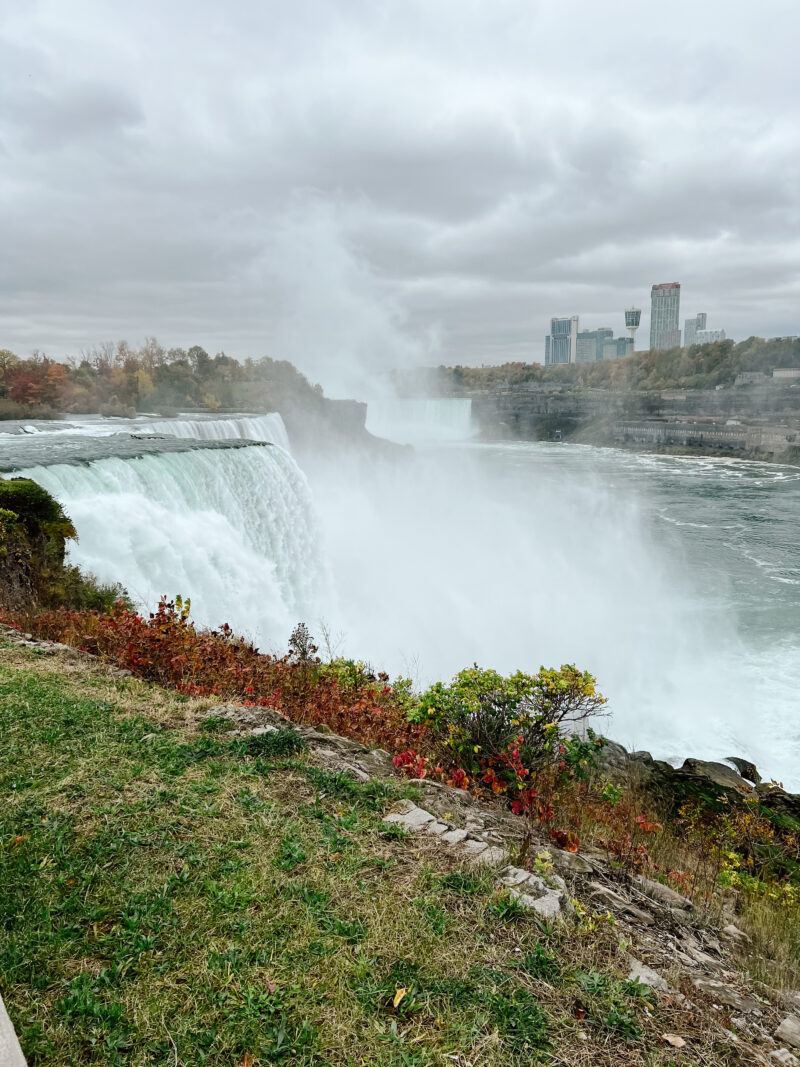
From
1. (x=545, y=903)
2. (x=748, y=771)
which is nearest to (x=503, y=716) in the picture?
(x=545, y=903)

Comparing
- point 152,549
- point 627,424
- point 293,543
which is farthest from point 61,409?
point 627,424

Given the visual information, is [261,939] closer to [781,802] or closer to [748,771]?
[781,802]

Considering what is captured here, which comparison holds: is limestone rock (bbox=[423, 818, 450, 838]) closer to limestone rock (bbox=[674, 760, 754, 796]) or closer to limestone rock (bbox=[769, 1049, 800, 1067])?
limestone rock (bbox=[769, 1049, 800, 1067])

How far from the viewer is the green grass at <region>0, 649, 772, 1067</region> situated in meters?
Result: 2.33

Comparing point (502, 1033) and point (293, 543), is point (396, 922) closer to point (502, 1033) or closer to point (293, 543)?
point (502, 1033)

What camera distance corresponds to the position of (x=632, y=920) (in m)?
3.46

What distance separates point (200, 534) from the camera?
40.3 feet

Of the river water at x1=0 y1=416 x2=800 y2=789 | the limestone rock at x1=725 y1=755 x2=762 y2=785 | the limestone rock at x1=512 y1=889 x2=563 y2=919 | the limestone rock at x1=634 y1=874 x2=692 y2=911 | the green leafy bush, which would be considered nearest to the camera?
the limestone rock at x1=512 y1=889 x2=563 y2=919

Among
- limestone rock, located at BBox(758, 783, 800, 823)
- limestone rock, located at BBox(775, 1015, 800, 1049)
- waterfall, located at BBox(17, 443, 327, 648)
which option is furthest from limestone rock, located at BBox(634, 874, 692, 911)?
waterfall, located at BBox(17, 443, 327, 648)

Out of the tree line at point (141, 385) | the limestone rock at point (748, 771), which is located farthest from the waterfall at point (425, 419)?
the limestone rock at point (748, 771)

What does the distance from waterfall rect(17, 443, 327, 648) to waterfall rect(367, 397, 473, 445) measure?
198 feet

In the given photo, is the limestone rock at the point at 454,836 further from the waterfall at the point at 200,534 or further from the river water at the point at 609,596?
the river water at the point at 609,596

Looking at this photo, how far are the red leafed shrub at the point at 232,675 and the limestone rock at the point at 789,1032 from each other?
10.2 feet

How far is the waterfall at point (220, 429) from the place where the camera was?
70.9ft
